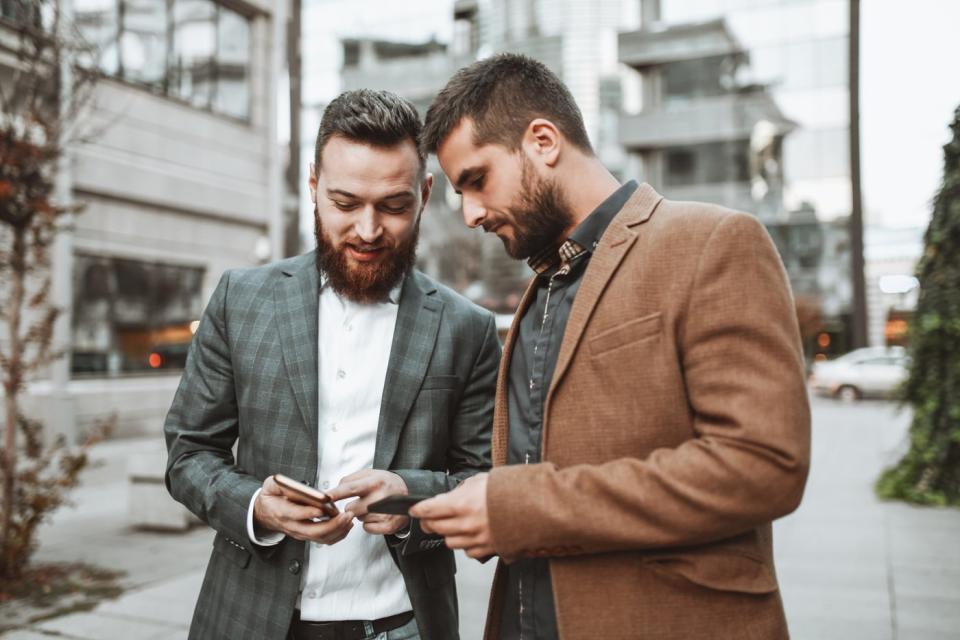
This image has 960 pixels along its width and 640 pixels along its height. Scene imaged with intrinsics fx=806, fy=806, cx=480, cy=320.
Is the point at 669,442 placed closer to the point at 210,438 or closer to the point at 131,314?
the point at 210,438

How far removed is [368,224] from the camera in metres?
2.11

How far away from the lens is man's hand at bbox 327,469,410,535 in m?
1.75

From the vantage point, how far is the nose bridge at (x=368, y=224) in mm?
2109

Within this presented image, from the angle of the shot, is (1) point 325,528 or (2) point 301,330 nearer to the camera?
(1) point 325,528

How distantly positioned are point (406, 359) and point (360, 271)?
0.27 meters

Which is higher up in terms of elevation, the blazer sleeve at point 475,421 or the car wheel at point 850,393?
the blazer sleeve at point 475,421

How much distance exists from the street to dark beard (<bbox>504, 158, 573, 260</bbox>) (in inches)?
138

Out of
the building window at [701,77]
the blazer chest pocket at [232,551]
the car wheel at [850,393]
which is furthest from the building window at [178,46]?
the building window at [701,77]

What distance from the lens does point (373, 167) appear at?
211cm

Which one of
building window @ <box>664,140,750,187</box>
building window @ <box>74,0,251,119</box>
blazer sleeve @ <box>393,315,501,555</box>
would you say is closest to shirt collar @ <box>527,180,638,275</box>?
blazer sleeve @ <box>393,315,501,555</box>

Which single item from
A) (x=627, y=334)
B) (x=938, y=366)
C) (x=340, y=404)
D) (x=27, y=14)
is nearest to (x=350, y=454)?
(x=340, y=404)

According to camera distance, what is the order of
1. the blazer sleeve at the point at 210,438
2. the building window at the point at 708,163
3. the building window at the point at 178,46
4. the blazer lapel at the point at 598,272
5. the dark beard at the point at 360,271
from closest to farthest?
the blazer lapel at the point at 598,272
the blazer sleeve at the point at 210,438
the dark beard at the point at 360,271
the building window at the point at 178,46
the building window at the point at 708,163

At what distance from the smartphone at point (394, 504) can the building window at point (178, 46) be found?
13.9 meters

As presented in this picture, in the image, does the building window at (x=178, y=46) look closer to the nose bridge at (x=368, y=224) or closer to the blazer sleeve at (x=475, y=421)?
the nose bridge at (x=368, y=224)
